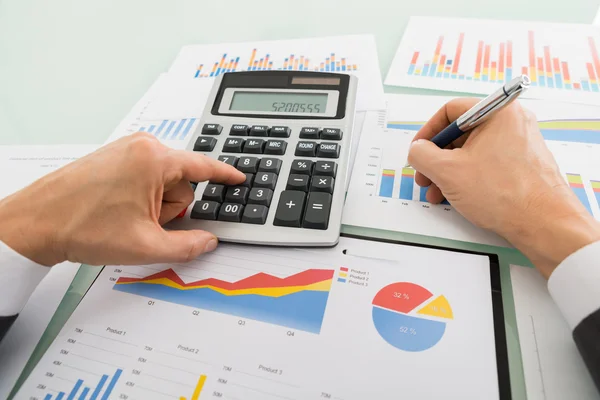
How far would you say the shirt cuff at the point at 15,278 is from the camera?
37 cm

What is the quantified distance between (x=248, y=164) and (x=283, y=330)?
7.7 inches

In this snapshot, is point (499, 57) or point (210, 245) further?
point (499, 57)

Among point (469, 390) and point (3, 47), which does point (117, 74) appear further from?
point (469, 390)

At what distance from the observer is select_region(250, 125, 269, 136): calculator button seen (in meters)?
0.51

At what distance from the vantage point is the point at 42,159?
0.60 meters

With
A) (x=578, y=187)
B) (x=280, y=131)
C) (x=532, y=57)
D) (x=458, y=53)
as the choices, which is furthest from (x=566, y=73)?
(x=280, y=131)

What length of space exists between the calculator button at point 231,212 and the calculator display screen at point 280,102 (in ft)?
0.55

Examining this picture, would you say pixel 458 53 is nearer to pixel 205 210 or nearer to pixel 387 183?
pixel 387 183

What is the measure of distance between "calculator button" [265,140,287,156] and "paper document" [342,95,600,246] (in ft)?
0.32

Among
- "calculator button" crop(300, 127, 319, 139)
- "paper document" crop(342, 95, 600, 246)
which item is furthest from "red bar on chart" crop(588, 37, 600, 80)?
"calculator button" crop(300, 127, 319, 139)

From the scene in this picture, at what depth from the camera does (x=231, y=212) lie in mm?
432

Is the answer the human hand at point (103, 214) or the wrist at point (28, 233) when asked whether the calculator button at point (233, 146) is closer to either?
the human hand at point (103, 214)

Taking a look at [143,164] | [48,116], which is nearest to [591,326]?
[143,164]

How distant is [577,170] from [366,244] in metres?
0.28
